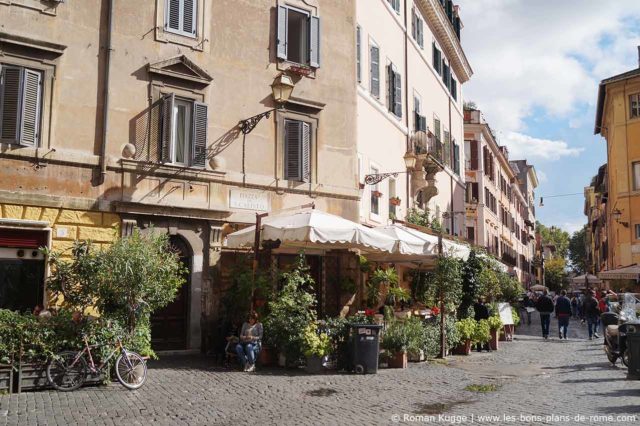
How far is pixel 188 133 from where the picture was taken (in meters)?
15.0

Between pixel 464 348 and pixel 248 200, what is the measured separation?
6.17 meters

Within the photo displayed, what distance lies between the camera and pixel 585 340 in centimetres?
2133

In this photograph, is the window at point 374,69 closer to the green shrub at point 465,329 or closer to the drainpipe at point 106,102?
the green shrub at point 465,329

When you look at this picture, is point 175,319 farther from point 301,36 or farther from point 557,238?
point 557,238

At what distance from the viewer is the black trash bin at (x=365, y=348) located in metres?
12.1

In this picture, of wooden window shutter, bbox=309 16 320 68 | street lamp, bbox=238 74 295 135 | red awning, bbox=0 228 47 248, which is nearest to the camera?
red awning, bbox=0 228 47 248

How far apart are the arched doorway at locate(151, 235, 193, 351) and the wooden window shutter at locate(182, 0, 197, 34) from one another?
187 inches

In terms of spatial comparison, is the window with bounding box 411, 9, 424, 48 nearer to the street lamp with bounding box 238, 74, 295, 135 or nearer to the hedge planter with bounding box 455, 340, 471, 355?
the street lamp with bounding box 238, 74, 295, 135

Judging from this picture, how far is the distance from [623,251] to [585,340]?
16056 mm

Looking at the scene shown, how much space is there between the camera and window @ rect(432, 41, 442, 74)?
92.7ft

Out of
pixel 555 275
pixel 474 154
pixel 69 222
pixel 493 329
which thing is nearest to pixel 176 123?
pixel 69 222

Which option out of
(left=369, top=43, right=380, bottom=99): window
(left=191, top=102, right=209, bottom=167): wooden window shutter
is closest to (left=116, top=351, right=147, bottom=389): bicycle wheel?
(left=191, top=102, right=209, bottom=167): wooden window shutter

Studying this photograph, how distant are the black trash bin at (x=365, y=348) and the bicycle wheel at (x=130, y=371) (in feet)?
12.6

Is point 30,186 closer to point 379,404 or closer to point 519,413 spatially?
point 379,404
